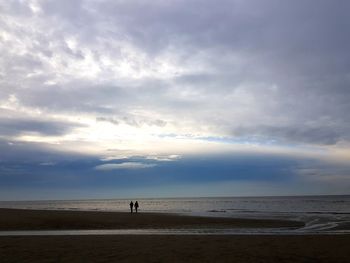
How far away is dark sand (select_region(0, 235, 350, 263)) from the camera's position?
15.1 meters

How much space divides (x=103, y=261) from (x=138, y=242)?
547 centimetres

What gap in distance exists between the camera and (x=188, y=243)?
19406 millimetres

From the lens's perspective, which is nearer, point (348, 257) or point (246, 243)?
point (348, 257)

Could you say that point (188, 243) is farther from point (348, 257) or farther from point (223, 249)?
point (348, 257)

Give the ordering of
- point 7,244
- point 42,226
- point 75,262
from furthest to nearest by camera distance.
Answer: point 42,226 < point 7,244 < point 75,262

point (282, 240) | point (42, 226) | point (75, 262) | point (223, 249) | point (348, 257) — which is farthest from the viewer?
point (42, 226)

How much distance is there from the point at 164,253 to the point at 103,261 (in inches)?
116

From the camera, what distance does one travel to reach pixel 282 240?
20953 millimetres

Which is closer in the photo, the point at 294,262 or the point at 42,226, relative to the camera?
the point at 294,262

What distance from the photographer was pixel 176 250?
669 inches

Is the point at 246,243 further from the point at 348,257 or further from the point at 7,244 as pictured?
the point at 7,244

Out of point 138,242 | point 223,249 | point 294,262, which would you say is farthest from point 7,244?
point 294,262

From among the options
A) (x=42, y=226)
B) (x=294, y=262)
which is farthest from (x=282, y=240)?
(x=42, y=226)

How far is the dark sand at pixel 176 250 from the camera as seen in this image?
1514cm
